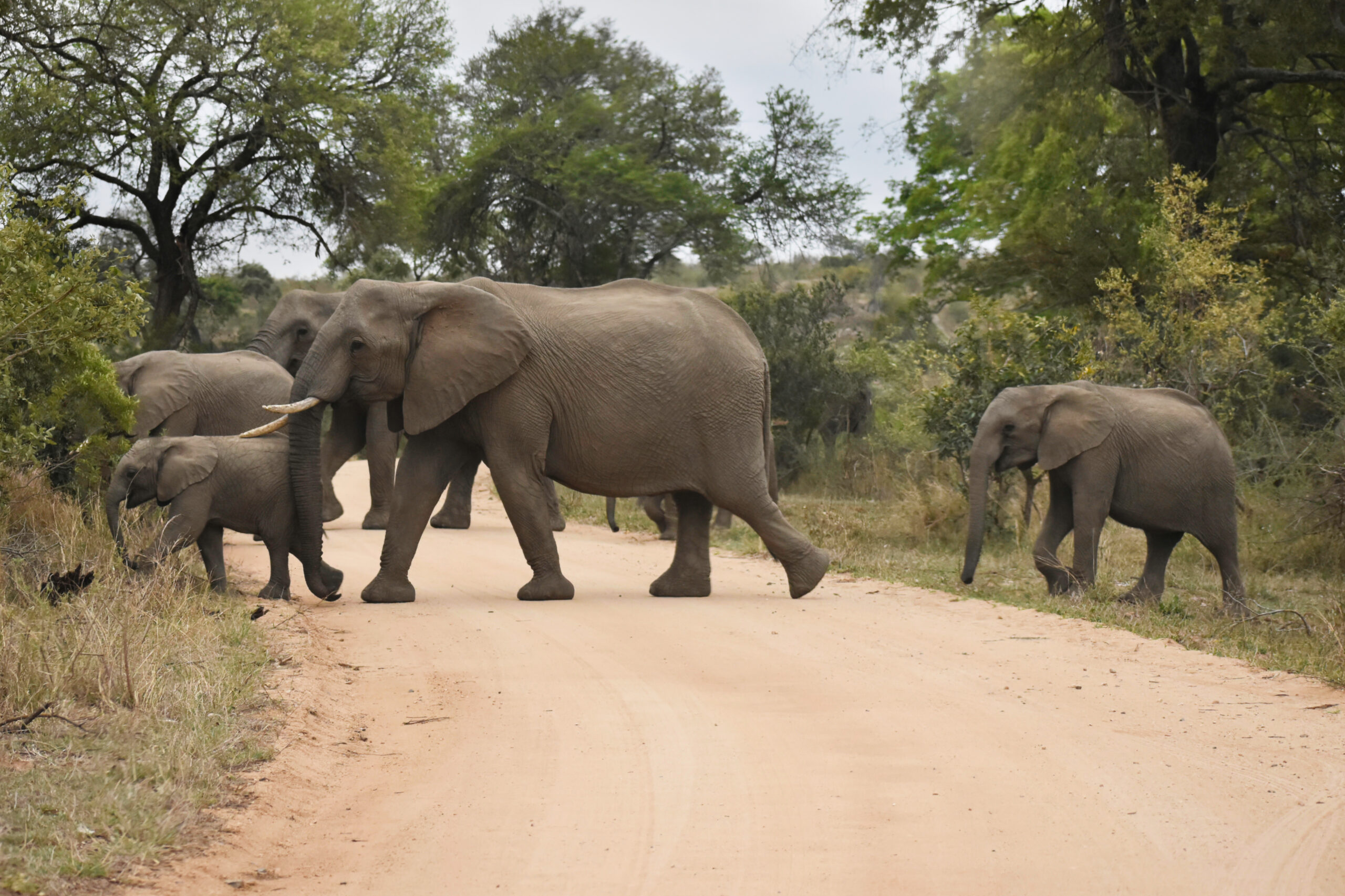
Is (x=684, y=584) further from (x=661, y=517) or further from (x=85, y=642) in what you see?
(x=85, y=642)

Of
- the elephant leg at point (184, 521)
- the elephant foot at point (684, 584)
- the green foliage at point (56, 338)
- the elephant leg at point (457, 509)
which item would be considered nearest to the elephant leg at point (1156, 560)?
the elephant foot at point (684, 584)

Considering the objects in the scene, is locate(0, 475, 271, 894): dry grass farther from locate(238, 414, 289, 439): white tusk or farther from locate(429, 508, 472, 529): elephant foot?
locate(429, 508, 472, 529): elephant foot

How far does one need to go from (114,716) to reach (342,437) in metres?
6.89

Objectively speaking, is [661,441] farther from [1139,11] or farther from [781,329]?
[781,329]

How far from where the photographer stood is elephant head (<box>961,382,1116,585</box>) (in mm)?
12305

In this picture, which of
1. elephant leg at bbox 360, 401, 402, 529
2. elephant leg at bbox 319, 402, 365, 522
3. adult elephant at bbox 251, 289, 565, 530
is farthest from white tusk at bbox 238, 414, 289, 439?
elephant leg at bbox 360, 401, 402, 529

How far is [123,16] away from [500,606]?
691 inches

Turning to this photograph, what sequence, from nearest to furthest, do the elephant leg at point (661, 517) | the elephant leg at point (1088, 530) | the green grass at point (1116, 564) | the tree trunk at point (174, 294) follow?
the green grass at point (1116, 564) → the elephant leg at point (1088, 530) → the elephant leg at point (661, 517) → the tree trunk at point (174, 294)

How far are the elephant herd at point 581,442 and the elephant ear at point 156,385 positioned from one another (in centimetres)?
265

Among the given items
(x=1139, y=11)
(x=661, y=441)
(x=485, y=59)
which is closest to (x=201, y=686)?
(x=661, y=441)

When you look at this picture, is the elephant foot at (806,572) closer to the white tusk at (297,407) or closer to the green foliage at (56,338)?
the white tusk at (297,407)

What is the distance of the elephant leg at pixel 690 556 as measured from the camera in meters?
11.5

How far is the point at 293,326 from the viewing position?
1700cm

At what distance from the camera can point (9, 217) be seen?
28.8 ft
